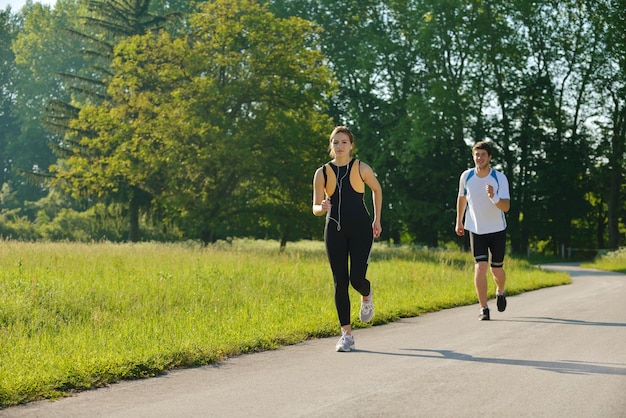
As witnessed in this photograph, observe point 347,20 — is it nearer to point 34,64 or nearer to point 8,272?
point 34,64

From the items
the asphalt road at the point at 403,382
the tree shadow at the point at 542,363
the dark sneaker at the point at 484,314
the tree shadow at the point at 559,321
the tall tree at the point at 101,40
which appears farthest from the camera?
the tall tree at the point at 101,40

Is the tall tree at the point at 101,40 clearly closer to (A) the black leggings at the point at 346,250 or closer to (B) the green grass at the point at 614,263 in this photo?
(B) the green grass at the point at 614,263

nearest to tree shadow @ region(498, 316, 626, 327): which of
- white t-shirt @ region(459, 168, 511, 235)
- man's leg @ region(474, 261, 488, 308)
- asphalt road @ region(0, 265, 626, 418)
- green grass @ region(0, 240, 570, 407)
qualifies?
man's leg @ region(474, 261, 488, 308)

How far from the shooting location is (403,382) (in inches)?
256

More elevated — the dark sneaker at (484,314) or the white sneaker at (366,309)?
the white sneaker at (366,309)

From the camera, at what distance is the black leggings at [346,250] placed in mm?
8328

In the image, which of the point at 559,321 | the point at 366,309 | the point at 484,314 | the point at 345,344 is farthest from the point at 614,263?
the point at 345,344

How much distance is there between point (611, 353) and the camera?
807 cm

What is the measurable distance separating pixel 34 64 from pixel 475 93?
33.5 m

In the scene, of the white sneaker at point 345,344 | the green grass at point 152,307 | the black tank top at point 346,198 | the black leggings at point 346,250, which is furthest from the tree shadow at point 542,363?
the green grass at point 152,307

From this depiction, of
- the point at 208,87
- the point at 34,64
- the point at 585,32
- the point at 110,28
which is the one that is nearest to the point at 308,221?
the point at 208,87

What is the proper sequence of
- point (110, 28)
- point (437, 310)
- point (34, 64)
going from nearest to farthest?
point (437, 310), point (110, 28), point (34, 64)

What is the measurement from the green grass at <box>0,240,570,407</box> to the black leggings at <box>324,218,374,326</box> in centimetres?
83

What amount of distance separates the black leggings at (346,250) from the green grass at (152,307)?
0.83m
